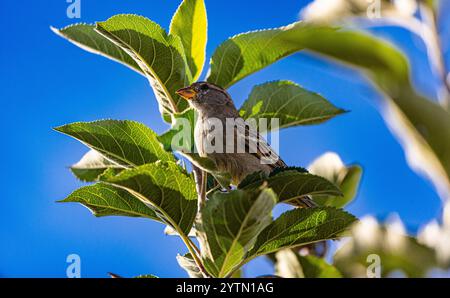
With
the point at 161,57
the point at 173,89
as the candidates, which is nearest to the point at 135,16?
the point at 161,57

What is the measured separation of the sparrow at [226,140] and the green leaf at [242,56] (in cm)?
53

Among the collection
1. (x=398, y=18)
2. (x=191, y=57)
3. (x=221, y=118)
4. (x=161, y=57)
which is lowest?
(x=398, y=18)

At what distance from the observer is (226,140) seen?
4.14 metres

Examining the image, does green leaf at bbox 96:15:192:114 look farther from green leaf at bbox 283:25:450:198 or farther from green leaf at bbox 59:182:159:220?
green leaf at bbox 283:25:450:198

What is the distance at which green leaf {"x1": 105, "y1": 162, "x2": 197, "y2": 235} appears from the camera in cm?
211

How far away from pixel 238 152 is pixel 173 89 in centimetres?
121

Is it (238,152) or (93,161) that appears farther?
(238,152)

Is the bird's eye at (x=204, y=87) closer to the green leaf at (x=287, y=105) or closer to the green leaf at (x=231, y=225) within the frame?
the green leaf at (x=287, y=105)

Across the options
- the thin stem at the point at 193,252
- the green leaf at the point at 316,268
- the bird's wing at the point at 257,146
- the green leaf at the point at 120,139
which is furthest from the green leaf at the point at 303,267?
the bird's wing at the point at 257,146

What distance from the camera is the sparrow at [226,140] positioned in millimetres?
3520

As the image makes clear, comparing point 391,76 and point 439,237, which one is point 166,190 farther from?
point 391,76

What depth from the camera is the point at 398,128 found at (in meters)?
0.86

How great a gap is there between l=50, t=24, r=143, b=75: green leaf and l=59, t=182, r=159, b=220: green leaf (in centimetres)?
67

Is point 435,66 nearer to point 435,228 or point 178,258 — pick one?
point 435,228
